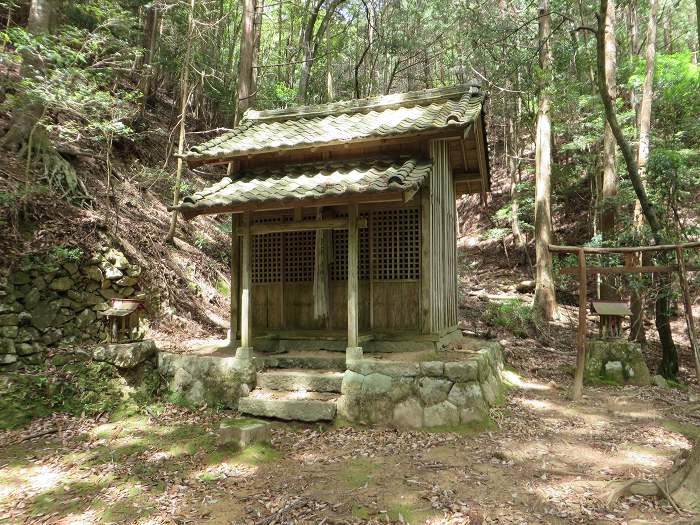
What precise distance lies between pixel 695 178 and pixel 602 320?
298 inches

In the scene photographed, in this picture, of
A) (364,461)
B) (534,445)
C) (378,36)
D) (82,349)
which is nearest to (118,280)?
(82,349)

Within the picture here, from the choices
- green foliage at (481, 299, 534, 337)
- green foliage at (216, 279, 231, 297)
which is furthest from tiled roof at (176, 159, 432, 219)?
green foliage at (481, 299, 534, 337)

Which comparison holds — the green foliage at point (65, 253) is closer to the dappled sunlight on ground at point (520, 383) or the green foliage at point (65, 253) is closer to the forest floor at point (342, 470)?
the forest floor at point (342, 470)

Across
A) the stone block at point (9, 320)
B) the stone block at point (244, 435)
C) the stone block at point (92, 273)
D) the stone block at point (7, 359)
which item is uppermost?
the stone block at point (92, 273)

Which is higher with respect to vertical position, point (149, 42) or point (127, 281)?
point (149, 42)

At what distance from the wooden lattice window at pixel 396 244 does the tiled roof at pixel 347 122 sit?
1558mm

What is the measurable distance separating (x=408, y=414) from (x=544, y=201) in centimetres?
1102

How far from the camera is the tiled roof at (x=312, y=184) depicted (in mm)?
6465

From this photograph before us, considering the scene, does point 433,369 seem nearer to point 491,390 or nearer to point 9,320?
point 491,390

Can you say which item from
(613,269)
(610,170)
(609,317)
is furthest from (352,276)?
(610,170)

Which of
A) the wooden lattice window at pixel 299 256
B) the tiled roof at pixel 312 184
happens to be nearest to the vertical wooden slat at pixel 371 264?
the tiled roof at pixel 312 184

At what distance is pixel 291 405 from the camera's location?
6.51m

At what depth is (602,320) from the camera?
380 inches

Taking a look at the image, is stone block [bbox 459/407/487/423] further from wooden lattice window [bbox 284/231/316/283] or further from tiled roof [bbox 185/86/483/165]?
tiled roof [bbox 185/86/483/165]
